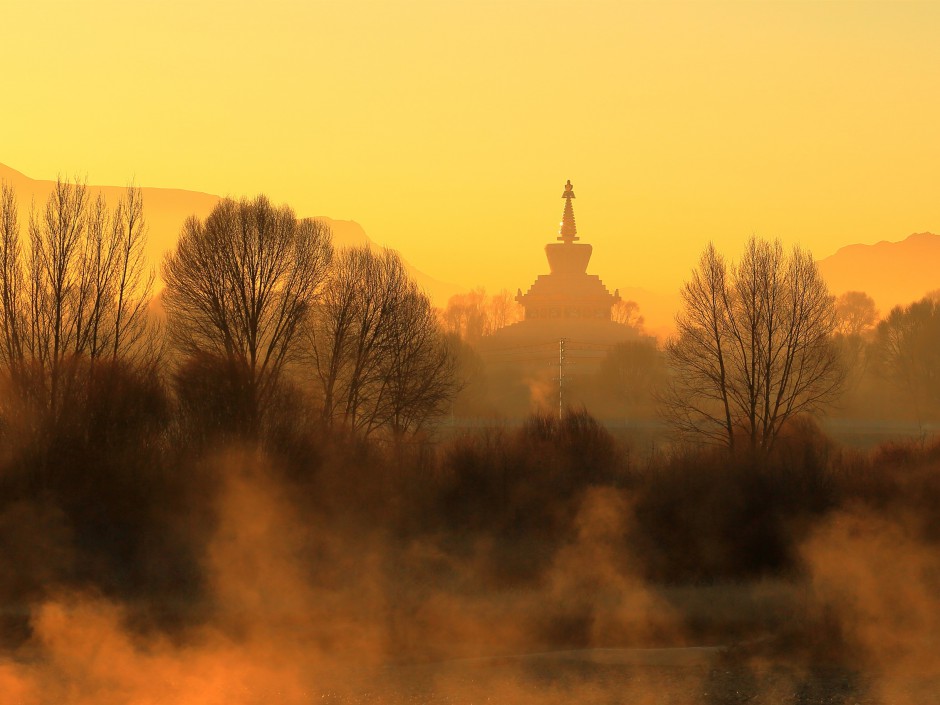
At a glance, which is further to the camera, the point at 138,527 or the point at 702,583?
the point at 138,527

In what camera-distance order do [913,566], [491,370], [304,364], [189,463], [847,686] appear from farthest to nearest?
[491,370] → [304,364] → [189,463] → [913,566] → [847,686]

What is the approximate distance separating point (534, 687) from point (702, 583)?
31.3 feet

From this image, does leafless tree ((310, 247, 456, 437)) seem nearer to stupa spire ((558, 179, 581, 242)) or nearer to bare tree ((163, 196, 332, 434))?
bare tree ((163, 196, 332, 434))

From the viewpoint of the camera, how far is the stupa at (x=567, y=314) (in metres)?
117

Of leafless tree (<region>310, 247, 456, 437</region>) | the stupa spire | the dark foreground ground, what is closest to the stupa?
the stupa spire

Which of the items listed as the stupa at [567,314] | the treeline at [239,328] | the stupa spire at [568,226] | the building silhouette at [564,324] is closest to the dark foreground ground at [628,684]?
the treeline at [239,328]

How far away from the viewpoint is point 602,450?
38656mm

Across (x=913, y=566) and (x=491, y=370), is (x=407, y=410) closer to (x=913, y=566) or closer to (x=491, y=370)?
(x=913, y=566)

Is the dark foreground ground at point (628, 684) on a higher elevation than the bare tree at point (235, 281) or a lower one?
lower

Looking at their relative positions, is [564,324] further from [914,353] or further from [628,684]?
[628,684]

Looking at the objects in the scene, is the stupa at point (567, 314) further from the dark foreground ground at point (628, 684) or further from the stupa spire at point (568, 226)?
the dark foreground ground at point (628, 684)

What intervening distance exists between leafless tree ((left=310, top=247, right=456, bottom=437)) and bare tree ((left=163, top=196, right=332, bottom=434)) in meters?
2.36

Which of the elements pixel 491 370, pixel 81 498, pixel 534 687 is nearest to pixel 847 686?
pixel 534 687

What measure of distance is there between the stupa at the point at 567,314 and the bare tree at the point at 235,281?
64588 millimetres
